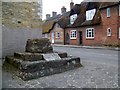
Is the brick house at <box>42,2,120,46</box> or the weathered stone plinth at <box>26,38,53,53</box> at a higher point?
the brick house at <box>42,2,120,46</box>

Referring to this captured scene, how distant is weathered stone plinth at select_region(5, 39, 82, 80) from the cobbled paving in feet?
0.96

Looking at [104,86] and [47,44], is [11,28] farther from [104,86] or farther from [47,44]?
[104,86]

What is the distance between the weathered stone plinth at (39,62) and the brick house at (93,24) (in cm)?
2126

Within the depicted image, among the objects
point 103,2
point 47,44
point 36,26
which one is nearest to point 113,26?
point 103,2

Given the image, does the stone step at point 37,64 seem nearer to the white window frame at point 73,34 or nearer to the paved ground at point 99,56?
the paved ground at point 99,56

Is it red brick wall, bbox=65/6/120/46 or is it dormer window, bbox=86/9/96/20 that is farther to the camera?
dormer window, bbox=86/9/96/20

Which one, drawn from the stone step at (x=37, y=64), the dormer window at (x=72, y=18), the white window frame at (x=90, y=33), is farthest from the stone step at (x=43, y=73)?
the dormer window at (x=72, y=18)

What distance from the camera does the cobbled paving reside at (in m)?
8.03

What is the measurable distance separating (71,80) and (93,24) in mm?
27930

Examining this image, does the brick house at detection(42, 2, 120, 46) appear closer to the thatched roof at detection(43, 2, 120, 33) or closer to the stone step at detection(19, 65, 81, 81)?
the thatched roof at detection(43, 2, 120, 33)

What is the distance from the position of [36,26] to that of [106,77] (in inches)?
263

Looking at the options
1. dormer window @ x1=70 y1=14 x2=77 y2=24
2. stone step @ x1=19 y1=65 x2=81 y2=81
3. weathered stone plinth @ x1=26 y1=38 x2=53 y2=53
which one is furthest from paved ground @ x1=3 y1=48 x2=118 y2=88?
dormer window @ x1=70 y1=14 x2=77 y2=24

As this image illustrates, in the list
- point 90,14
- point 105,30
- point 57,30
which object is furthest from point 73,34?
point 105,30

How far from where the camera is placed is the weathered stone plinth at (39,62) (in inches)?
356
